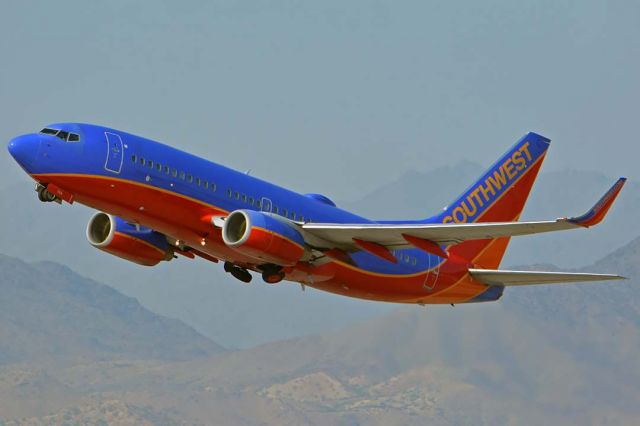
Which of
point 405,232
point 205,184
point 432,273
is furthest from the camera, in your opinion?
point 432,273

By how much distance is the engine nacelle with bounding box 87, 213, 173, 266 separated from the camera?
53250mm

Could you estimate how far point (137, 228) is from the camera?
5375 cm

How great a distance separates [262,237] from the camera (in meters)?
48.3

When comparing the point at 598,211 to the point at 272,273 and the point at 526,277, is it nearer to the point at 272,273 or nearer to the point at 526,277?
the point at 526,277

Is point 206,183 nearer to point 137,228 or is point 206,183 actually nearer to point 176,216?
point 176,216

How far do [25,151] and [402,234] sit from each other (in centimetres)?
1430

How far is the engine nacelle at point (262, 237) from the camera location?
48.2m

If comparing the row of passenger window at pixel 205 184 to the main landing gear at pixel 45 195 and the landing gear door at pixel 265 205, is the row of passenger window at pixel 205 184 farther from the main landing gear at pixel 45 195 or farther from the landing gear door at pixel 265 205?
the main landing gear at pixel 45 195

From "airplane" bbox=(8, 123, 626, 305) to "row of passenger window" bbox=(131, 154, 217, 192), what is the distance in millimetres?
38

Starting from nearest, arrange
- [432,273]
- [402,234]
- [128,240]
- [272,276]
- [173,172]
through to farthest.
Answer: [173,172]
[402,234]
[272,276]
[128,240]
[432,273]

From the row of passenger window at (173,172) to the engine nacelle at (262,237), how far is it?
1.74 meters

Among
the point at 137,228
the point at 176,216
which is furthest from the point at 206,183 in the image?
the point at 137,228

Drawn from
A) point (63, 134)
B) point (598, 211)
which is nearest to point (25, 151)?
point (63, 134)

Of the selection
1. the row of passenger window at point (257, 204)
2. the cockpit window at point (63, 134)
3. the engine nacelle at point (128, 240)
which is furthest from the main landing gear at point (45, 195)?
the row of passenger window at point (257, 204)
